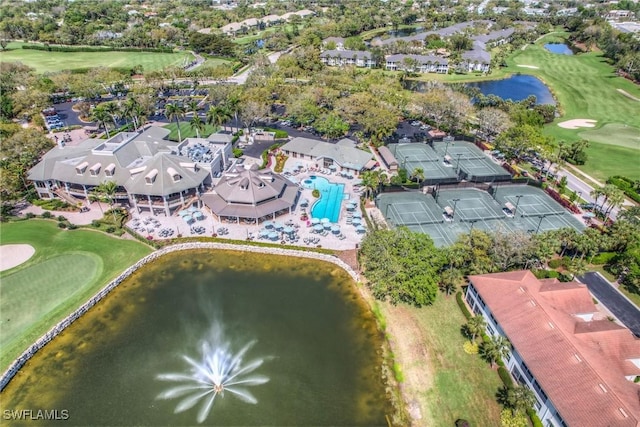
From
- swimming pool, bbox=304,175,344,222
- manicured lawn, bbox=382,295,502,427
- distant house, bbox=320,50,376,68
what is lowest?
manicured lawn, bbox=382,295,502,427

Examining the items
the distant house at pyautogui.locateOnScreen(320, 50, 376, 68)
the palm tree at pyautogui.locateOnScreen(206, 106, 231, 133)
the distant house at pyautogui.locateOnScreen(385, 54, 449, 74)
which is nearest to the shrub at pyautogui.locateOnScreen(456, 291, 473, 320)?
the palm tree at pyautogui.locateOnScreen(206, 106, 231, 133)

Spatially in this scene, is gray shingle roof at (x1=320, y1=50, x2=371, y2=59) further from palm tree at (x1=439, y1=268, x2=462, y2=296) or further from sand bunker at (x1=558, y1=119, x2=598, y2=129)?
palm tree at (x1=439, y1=268, x2=462, y2=296)

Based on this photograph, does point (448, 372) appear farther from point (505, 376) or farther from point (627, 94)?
point (627, 94)

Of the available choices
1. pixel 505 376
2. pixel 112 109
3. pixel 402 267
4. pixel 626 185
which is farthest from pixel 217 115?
pixel 626 185

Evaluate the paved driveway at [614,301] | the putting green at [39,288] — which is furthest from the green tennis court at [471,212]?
the putting green at [39,288]

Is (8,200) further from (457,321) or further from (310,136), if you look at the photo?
(457,321)

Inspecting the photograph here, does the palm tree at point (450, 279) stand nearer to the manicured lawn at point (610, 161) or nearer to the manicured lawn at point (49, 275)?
the manicured lawn at point (49, 275)
